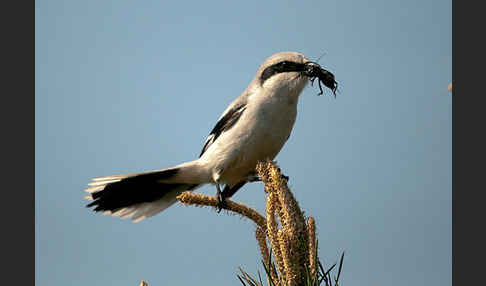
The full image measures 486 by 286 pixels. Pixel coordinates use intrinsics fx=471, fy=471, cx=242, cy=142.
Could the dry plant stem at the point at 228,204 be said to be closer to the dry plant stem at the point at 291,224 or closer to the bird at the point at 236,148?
the dry plant stem at the point at 291,224

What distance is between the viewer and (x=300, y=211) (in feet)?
6.08

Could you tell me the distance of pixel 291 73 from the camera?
371 cm

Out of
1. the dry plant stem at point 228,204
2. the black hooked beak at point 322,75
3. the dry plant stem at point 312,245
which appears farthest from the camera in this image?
the black hooked beak at point 322,75

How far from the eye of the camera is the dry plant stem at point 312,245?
5.69 feet

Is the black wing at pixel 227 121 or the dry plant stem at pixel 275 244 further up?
the black wing at pixel 227 121

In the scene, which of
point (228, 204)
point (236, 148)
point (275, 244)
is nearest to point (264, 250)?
point (275, 244)

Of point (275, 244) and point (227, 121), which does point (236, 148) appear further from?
point (275, 244)

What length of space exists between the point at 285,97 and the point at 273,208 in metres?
1.89

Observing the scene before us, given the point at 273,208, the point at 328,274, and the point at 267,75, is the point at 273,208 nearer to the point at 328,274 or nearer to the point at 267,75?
the point at 328,274

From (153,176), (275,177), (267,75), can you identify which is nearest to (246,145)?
(267,75)

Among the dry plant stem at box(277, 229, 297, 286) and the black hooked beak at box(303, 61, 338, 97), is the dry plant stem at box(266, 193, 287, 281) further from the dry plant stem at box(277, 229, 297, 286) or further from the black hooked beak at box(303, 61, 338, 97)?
the black hooked beak at box(303, 61, 338, 97)

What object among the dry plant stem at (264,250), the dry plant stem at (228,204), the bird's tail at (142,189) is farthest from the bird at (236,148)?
the dry plant stem at (264,250)

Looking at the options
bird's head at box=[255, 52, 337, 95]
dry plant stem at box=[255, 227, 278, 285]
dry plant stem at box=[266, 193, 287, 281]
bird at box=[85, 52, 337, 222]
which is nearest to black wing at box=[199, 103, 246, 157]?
bird at box=[85, 52, 337, 222]

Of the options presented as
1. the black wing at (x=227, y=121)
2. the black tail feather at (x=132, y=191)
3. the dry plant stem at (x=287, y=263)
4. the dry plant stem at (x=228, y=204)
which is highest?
the black wing at (x=227, y=121)
